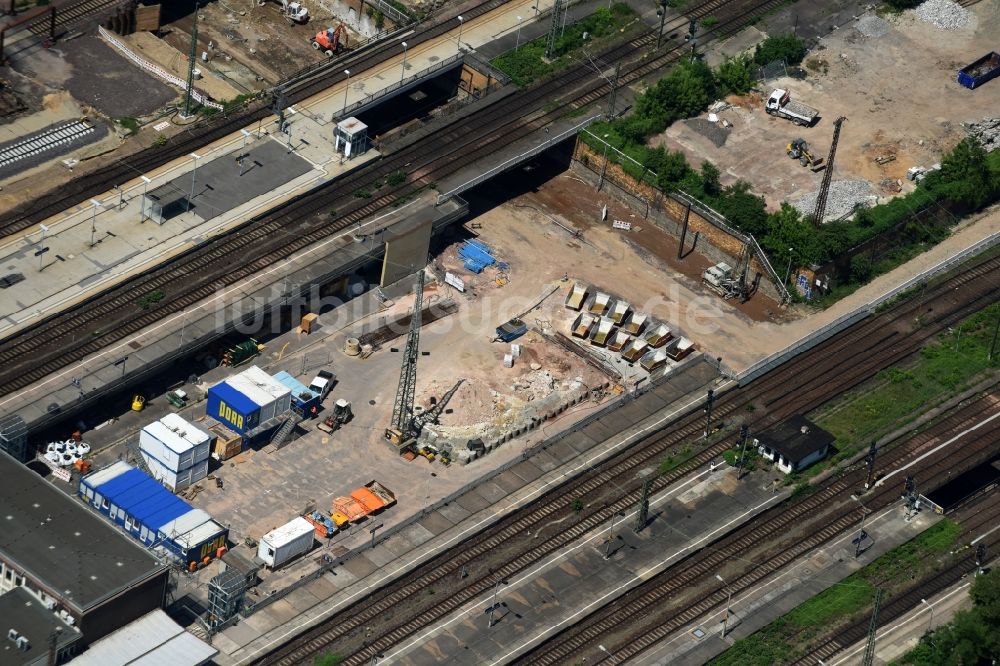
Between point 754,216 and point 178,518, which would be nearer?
point 178,518

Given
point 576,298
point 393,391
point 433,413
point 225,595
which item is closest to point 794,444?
point 576,298

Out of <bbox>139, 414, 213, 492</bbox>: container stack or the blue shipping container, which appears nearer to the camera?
<bbox>139, 414, 213, 492</bbox>: container stack

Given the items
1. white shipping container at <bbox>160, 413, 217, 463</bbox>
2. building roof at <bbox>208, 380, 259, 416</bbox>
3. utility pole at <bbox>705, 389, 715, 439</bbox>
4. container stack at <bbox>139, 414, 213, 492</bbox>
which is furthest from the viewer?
utility pole at <bbox>705, 389, 715, 439</bbox>

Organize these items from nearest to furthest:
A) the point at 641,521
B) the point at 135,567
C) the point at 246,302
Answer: the point at 135,567 < the point at 641,521 < the point at 246,302

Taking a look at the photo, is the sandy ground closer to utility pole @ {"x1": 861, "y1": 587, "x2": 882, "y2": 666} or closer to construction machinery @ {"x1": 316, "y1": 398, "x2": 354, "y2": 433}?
construction machinery @ {"x1": 316, "y1": 398, "x2": 354, "y2": 433}

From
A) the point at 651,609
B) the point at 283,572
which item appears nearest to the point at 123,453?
the point at 283,572

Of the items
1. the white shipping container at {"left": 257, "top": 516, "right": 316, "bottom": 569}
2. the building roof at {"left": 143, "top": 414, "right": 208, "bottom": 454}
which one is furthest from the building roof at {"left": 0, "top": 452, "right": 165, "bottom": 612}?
the building roof at {"left": 143, "top": 414, "right": 208, "bottom": 454}

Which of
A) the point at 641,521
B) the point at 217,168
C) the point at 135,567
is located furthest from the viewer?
the point at 217,168

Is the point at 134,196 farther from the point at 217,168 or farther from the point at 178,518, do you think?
the point at 178,518
